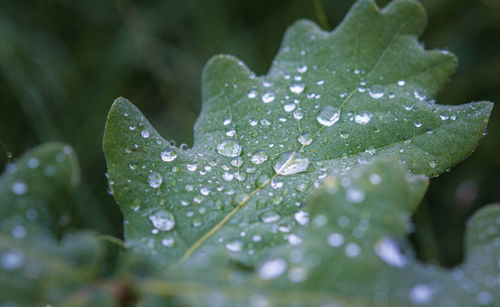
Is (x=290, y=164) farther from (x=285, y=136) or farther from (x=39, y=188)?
(x=39, y=188)

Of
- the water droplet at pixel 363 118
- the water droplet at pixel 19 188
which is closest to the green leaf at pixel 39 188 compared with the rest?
the water droplet at pixel 19 188

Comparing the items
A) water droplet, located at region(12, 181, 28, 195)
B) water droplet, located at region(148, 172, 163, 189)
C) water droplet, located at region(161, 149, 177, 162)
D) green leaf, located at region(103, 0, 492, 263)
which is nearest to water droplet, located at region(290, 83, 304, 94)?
green leaf, located at region(103, 0, 492, 263)

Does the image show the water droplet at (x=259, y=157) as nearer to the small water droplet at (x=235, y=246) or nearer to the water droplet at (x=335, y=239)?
the small water droplet at (x=235, y=246)

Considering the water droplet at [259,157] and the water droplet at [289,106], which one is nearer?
the water droplet at [259,157]

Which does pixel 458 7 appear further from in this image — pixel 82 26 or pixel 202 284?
pixel 202 284

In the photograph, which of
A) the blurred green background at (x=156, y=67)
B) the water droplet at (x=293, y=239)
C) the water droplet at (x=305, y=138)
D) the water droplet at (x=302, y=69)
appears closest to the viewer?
the water droplet at (x=293, y=239)

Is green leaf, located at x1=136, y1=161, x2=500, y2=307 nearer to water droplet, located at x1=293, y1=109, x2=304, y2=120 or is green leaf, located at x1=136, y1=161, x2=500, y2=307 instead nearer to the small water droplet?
the small water droplet

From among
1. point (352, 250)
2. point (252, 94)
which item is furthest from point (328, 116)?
point (352, 250)
